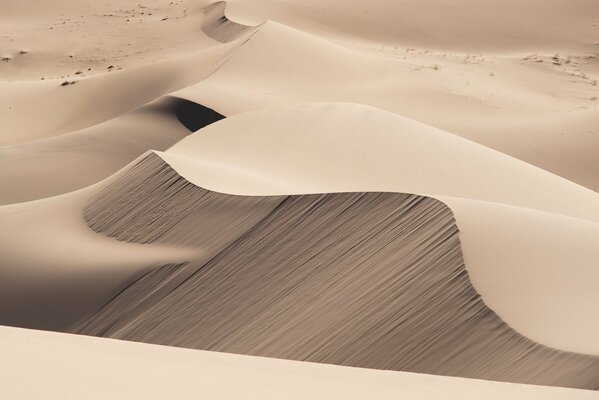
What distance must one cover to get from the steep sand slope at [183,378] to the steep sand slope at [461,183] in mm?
1331

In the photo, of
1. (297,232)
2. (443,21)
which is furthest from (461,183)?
(443,21)

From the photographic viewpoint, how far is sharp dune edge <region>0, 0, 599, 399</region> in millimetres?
5355

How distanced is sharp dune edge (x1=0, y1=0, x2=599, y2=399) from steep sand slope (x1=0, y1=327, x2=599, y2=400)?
0.06ft

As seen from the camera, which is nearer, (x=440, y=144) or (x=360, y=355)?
(x=360, y=355)

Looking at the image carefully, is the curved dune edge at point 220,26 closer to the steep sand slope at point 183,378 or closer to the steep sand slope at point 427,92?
the steep sand slope at point 427,92

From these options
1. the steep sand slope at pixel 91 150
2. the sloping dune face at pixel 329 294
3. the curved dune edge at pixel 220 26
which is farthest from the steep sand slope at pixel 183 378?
the curved dune edge at pixel 220 26

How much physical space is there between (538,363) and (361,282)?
2.01m

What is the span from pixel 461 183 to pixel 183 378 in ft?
25.8

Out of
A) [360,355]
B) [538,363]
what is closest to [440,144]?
[360,355]

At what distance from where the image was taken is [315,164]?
12.8m

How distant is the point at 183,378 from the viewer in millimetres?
4621

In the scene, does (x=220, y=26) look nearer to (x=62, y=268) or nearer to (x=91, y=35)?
(x=91, y=35)

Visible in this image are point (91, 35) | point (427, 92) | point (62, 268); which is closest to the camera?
point (62, 268)

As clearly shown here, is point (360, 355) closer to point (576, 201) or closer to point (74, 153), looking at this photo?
Answer: point (576, 201)
